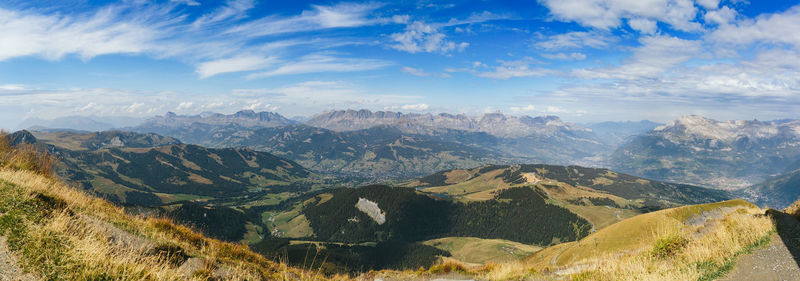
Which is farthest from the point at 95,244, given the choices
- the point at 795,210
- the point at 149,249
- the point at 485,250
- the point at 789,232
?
the point at 485,250

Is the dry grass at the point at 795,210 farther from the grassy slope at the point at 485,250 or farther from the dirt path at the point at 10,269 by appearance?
the grassy slope at the point at 485,250

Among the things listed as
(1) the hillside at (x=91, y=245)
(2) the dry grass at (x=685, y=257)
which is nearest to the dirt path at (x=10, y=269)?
(1) the hillside at (x=91, y=245)

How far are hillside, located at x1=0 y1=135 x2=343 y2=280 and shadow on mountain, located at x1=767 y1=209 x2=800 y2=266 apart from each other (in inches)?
644

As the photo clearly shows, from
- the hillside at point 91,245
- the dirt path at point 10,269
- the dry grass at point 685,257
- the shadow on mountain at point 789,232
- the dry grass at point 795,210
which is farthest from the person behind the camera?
the dry grass at point 795,210

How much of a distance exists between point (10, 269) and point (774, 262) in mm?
20271

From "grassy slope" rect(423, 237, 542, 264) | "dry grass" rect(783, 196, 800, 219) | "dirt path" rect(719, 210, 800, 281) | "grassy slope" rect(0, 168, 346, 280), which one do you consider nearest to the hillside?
"grassy slope" rect(0, 168, 346, 280)

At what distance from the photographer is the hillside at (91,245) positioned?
6.12 meters

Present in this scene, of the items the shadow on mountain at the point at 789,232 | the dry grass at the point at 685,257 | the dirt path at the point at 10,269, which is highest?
the dirt path at the point at 10,269

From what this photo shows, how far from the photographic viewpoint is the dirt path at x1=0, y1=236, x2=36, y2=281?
5.95 metres

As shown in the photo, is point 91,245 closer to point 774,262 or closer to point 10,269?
point 10,269

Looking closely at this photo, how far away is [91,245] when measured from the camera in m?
6.66

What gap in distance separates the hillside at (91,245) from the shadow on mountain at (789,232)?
1635 centimetres

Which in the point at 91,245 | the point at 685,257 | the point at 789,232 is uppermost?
the point at 91,245

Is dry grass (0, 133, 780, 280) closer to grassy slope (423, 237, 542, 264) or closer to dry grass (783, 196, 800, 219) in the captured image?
dry grass (783, 196, 800, 219)
